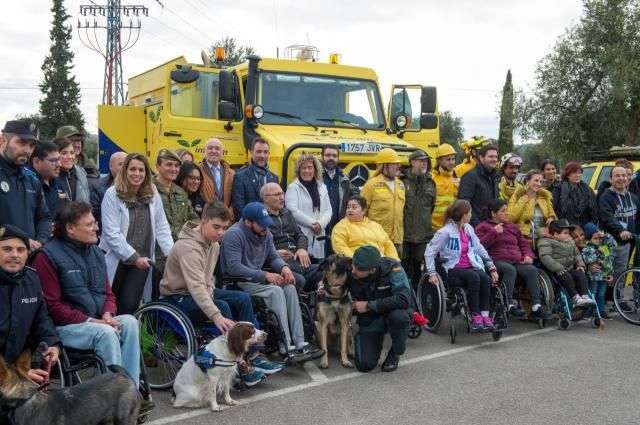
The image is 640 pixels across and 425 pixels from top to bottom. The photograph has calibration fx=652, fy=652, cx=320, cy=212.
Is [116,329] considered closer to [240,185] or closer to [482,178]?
[240,185]

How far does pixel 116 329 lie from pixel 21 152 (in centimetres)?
173

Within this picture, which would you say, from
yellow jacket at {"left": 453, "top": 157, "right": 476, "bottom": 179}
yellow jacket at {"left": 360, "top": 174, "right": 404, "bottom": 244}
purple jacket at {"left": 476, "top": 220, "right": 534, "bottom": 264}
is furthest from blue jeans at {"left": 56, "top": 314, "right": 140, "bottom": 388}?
yellow jacket at {"left": 453, "top": 157, "right": 476, "bottom": 179}

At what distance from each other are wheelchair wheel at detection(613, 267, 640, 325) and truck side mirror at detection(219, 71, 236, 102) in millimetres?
5555

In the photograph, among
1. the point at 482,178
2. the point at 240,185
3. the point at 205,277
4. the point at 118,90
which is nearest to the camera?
the point at 205,277

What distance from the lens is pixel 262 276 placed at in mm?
6012

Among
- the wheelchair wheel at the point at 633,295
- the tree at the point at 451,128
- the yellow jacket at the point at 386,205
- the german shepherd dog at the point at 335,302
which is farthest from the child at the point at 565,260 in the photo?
the tree at the point at 451,128

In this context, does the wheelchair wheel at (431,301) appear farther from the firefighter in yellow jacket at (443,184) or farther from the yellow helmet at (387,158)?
the yellow helmet at (387,158)

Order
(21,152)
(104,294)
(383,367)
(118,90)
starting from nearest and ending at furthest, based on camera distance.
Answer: (104,294) < (21,152) < (383,367) < (118,90)

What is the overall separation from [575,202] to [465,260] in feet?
7.78

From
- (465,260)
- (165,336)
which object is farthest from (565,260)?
(165,336)

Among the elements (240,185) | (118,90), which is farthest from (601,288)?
(118,90)

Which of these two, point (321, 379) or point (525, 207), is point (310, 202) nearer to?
point (321, 379)

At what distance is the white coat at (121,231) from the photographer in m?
5.52

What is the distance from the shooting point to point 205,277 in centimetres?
556
